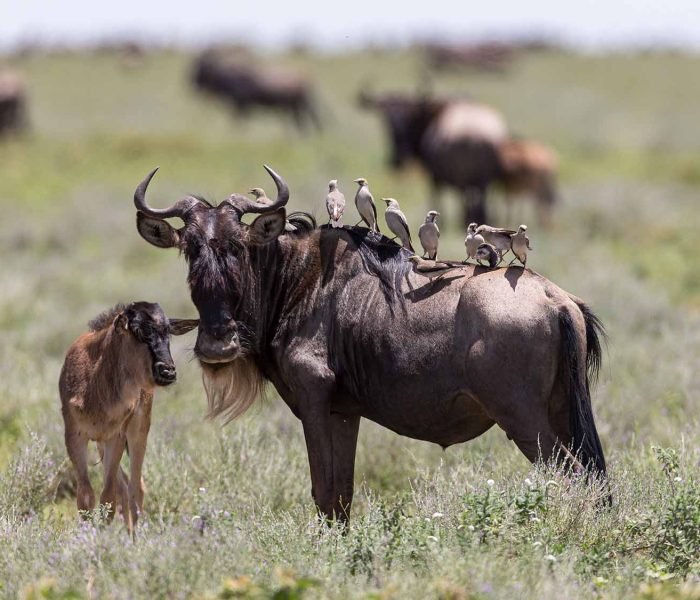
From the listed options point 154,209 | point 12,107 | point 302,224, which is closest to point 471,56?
point 12,107

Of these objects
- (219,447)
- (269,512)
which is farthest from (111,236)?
(269,512)

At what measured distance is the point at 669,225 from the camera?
19266mm

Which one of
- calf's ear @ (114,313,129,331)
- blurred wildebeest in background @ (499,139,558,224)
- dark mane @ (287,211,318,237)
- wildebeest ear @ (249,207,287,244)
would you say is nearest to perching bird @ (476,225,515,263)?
dark mane @ (287,211,318,237)

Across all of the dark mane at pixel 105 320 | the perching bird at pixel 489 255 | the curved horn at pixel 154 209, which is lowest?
the dark mane at pixel 105 320

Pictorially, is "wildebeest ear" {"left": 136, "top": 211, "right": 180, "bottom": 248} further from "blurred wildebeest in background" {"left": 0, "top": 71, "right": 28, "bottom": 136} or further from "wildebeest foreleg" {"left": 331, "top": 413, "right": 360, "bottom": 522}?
"blurred wildebeest in background" {"left": 0, "top": 71, "right": 28, "bottom": 136}

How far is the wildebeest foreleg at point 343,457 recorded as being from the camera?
7.02 meters

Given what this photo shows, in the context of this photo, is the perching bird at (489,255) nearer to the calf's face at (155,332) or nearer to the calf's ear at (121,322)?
the calf's face at (155,332)

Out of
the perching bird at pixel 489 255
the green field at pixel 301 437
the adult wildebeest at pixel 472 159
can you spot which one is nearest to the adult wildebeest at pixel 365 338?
the perching bird at pixel 489 255

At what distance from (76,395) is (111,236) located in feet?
37.7

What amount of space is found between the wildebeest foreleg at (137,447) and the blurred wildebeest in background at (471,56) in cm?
3889

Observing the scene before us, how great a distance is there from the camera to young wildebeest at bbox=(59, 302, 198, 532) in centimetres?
720

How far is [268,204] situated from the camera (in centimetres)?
692

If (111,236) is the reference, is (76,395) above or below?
above

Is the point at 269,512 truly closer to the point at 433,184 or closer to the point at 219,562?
the point at 219,562
